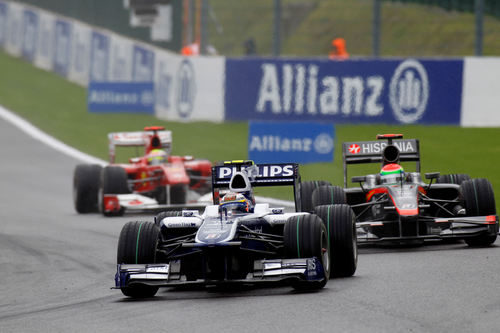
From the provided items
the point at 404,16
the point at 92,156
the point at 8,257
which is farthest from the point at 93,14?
the point at 8,257

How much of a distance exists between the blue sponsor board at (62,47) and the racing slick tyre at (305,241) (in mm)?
33138

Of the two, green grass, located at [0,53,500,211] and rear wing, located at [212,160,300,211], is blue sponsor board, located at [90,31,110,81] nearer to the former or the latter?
green grass, located at [0,53,500,211]

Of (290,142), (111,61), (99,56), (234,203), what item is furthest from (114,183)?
(99,56)

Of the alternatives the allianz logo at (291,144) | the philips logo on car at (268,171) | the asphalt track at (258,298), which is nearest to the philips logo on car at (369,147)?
the asphalt track at (258,298)

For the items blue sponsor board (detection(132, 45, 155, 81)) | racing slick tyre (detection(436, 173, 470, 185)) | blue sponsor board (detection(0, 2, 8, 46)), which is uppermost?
blue sponsor board (detection(0, 2, 8, 46))

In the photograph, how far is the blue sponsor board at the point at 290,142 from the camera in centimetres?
2119

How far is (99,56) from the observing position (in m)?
40.0

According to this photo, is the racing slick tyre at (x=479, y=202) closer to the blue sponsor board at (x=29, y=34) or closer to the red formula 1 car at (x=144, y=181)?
the red formula 1 car at (x=144, y=181)

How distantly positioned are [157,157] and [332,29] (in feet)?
88.0

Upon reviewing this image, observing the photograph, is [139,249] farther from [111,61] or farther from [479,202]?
[111,61]

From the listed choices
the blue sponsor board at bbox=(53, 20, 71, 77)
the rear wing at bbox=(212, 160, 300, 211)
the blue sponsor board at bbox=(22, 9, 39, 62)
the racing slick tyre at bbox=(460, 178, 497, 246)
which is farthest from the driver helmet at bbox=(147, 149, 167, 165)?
the blue sponsor board at bbox=(22, 9, 39, 62)

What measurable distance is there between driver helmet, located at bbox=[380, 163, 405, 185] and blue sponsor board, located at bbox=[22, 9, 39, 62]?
32.6 m

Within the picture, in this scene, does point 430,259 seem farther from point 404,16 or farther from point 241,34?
point 241,34

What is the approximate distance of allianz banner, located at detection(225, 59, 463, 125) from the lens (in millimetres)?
25000
